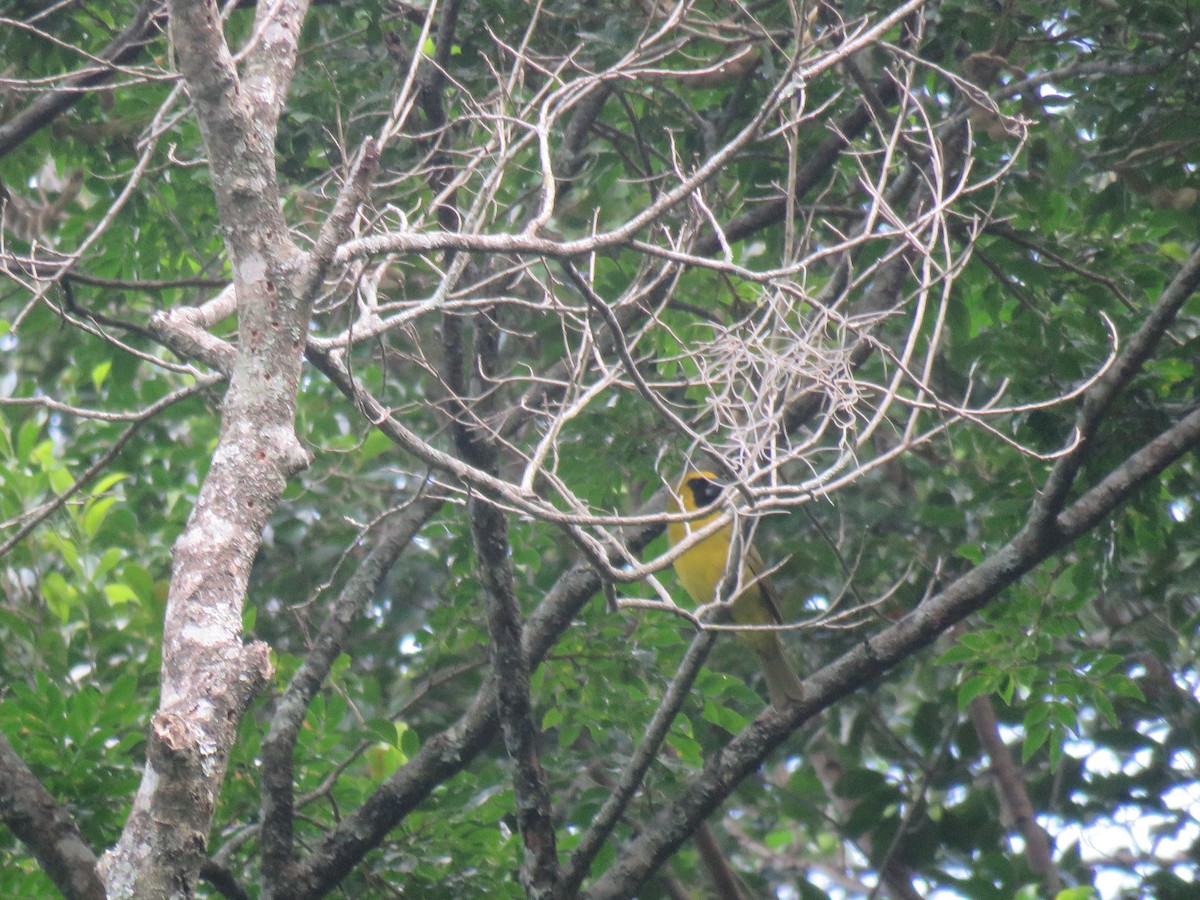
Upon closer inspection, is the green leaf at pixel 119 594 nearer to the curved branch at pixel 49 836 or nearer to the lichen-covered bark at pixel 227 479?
the curved branch at pixel 49 836

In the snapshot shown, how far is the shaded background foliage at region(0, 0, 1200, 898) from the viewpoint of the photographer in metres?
4.36

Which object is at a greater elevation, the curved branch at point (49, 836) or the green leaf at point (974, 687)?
the green leaf at point (974, 687)

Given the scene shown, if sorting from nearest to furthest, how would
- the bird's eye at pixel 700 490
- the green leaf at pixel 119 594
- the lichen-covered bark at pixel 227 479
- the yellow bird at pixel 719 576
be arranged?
the lichen-covered bark at pixel 227 479 < the green leaf at pixel 119 594 < the yellow bird at pixel 719 576 < the bird's eye at pixel 700 490

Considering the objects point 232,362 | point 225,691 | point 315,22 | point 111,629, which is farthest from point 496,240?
point 315,22

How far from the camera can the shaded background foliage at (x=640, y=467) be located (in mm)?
4363

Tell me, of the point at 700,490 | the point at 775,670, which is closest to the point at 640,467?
the point at 775,670

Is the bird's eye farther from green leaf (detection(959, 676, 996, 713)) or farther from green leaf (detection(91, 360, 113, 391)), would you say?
green leaf (detection(91, 360, 113, 391))

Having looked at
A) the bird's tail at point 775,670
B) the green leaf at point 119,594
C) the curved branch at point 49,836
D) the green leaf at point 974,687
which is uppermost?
the bird's tail at point 775,670

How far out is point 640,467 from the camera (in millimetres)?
5281

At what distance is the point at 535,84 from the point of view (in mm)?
5258

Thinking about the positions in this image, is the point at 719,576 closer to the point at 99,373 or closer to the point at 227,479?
the point at 99,373

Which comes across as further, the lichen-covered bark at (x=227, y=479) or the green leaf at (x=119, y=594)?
the green leaf at (x=119, y=594)

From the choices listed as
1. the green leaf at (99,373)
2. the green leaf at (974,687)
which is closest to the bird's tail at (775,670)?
the green leaf at (974,687)

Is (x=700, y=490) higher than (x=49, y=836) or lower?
higher
